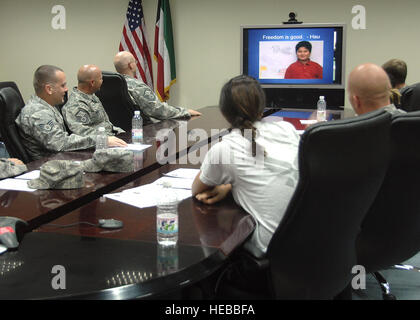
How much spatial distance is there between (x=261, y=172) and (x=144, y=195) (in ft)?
1.91

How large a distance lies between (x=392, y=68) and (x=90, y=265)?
11.7 feet

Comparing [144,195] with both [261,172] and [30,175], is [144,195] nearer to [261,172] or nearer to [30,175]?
[261,172]

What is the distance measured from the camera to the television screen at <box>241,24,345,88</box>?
18.0 feet

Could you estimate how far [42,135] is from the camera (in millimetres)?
3236

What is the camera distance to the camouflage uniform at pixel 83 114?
385 centimetres

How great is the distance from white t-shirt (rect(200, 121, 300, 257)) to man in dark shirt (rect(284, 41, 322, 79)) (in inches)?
145

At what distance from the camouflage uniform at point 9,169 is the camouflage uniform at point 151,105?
210cm

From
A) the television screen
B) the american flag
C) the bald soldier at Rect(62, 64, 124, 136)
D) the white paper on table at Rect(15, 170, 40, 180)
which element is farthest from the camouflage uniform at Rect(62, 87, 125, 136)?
the american flag

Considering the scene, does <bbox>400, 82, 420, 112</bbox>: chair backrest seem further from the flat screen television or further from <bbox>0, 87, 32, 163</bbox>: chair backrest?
<bbox>0, 87, 32, 163</bbox>: chair backrest

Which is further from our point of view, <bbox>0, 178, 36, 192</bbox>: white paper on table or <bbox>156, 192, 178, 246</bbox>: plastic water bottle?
<bbox>0, 178, 36, 192</bbox>: white paper on table

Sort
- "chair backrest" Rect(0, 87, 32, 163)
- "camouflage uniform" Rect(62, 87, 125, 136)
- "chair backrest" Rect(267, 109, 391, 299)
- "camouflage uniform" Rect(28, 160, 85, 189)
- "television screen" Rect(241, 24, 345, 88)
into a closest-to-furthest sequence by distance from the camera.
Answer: "chair backrest" Rect(267, 109, 391, 299), "camouflage uniform" Rect(28, 160, 85, 189), "chair backrest" Rect(0, 87, 32, 163), "camouflage uniform" Rect(62, 87, 125, 136), "television screen" Rect(241, 24, 345, 88)

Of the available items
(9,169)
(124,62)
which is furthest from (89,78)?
(9,169)

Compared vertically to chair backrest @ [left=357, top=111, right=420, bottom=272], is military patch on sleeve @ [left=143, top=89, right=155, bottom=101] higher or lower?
higher
